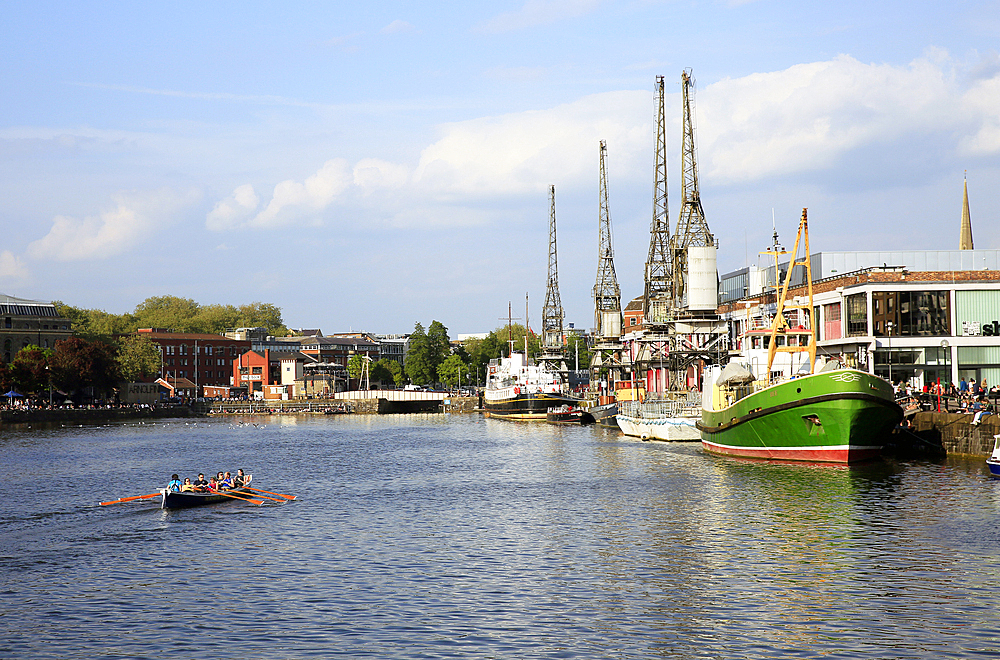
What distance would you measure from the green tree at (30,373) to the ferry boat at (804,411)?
439 ft

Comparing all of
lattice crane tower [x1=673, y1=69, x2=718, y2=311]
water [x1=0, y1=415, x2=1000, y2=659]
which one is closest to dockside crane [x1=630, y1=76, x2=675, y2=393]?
lattice crane tower [x1=673, y1=69, x2=718, y2=311]

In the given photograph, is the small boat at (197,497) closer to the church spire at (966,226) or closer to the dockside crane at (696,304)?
the dockside crane at (696,304)

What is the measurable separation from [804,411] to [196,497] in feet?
109

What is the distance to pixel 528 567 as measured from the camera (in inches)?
1251

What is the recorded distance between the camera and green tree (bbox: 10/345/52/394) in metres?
160

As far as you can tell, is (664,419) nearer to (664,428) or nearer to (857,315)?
(664,428)

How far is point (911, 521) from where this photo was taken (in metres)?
36.4

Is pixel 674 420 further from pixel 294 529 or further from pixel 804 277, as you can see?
pixel 294 529

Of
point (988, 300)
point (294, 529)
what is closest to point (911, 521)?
point (294, 529)

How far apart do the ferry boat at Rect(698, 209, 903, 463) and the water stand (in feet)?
5.18

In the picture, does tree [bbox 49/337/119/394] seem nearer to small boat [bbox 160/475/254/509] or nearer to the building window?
small boat [bbox 160/475/254/509]

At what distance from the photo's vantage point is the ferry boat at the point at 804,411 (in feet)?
164

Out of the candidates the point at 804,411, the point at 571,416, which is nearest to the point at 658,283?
the point at 571,416

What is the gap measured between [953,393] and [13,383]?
148 meters
